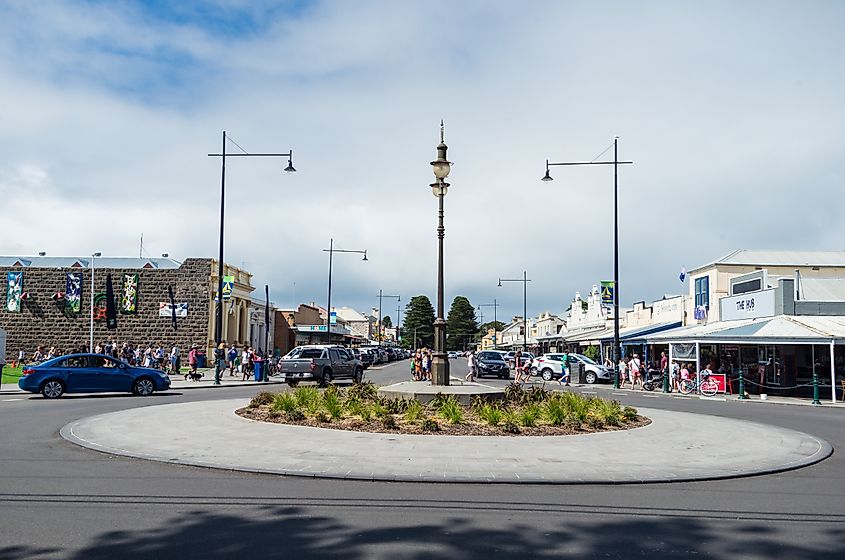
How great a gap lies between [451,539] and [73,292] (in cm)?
4792

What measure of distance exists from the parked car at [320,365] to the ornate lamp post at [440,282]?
10.7m

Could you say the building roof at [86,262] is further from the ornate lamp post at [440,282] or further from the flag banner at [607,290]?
the ornate lamp post at [440,282]

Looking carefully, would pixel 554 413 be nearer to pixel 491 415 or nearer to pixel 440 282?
pixel 491 415

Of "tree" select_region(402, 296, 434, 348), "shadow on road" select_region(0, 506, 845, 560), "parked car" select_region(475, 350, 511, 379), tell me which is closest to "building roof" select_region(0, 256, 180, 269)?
"parked car" select_region(475, 350, 511, 379)

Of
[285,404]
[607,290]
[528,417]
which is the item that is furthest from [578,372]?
[285,404]

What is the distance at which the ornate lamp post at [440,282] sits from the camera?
720 inches

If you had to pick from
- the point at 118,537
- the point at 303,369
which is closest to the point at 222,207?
the point at 303,369

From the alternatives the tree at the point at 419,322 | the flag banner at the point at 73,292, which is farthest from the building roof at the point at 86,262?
the tree at the point at 419,322

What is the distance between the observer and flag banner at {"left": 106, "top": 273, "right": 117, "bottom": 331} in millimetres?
47750

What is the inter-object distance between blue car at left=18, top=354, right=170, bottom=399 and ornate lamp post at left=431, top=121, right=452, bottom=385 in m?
10.9

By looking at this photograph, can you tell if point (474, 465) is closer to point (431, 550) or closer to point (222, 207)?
point (431, 550)

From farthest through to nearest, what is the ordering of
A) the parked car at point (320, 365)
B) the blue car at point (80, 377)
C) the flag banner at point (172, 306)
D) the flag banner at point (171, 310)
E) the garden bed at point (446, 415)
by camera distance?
1. the flag banner at point (171, 310)
2. the flag banner at point (172, 306)
3. the parked car at point (320, 365)
4. the blue car at point (80, 377)
5. the garden bed at point (446, 415)

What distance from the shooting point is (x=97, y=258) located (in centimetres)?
5112

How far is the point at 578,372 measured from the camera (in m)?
41.7
